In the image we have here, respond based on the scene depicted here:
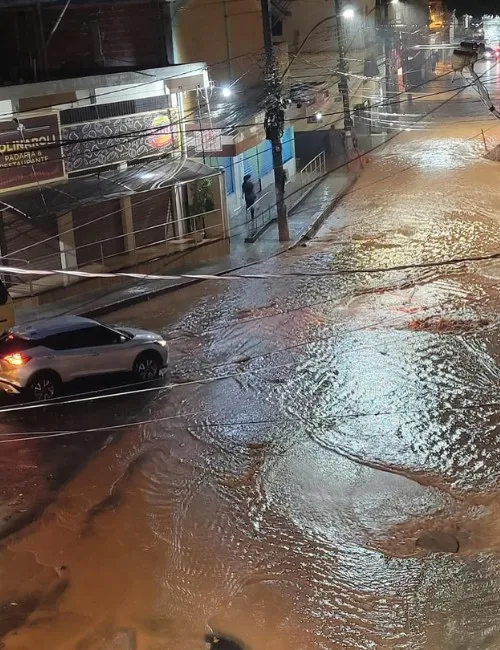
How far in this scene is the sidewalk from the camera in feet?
62.3

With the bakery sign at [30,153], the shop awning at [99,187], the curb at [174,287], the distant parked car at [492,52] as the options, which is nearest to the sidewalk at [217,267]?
the curb at [174,287]

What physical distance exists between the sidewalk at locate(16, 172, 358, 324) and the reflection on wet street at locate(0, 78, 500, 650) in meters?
0.62

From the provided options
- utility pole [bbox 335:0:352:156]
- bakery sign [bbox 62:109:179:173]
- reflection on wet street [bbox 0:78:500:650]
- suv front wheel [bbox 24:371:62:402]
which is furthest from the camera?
utility pole [bbox 335:0:352:156]

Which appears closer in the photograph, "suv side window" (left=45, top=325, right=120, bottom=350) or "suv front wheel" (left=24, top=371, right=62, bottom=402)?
"suv front wheel" (left=24, top=371, right=62, bottom=402)

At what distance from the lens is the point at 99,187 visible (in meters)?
20.5

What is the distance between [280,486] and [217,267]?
1177 centimetres

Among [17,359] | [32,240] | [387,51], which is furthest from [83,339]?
[387,51]

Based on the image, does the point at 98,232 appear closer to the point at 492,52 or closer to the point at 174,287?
the point at 174,287

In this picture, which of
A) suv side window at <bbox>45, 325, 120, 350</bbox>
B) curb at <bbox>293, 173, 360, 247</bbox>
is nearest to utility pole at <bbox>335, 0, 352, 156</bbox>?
curb at <bbox>293, 173, 360, 247</bbox>

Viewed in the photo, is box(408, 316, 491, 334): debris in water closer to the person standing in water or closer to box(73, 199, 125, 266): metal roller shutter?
box(73, 199, 125, 266): metal roller shutter

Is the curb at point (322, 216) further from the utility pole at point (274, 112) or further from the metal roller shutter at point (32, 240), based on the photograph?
the metal roller shutter at point (32, 240)

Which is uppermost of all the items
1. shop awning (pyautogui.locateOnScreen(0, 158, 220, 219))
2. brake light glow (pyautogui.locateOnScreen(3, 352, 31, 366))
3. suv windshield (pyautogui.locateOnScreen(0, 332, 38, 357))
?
shop awning (pyautogui.locateOnScreen(0, 158, 220, 219))

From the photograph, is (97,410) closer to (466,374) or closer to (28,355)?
(28,355)

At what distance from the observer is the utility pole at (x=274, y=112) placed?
22594 mm
